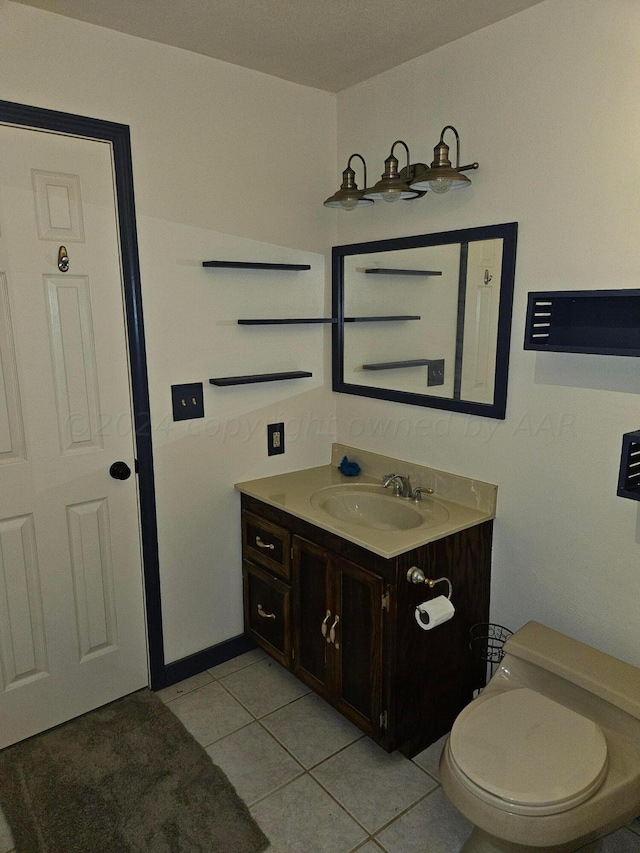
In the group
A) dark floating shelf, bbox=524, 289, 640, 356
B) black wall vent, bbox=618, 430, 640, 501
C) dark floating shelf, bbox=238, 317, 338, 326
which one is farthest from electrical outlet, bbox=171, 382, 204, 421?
black wall vent, bbox=618, 430, 640, 501

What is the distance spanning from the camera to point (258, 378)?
2.39 metres

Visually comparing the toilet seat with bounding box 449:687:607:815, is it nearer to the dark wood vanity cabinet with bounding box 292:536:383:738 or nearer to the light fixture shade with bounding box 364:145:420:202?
the dark wood vanity cabinet with bounding box 292:536:383:738

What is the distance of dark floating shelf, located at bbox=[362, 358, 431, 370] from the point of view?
231 centimetres

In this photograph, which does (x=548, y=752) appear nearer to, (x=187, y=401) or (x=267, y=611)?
(x=267, y=611)

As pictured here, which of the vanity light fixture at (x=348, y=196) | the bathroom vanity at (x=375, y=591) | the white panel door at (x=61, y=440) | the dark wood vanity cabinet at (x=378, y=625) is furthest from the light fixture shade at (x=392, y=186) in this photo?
the dark wood vanity cabinet at (x=378, y=625)

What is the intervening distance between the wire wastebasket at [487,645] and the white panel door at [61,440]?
1.33 metres

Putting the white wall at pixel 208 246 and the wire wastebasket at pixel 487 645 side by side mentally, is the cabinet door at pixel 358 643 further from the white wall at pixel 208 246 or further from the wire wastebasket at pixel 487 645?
the white wall at pixel 208 246

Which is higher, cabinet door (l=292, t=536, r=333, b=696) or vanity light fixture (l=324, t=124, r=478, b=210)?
vanity light fixture (l=324, t=124, r=478, b=210)

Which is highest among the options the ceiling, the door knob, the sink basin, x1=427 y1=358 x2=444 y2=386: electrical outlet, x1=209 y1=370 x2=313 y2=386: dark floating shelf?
the ceiling

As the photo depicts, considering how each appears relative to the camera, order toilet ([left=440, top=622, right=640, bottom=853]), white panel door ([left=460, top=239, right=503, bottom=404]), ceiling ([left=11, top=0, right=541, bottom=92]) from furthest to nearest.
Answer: white panel door ([left=460, top=239, right=503, bottom=404]) → ceiling ([left=11, top=0, right=541, bottom=92]) → toilet ([left=440, top=622, right=640, bottom=853])

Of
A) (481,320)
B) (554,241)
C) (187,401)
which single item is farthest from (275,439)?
(554,241)

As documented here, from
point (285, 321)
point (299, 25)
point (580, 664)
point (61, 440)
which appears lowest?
point (580, 664)

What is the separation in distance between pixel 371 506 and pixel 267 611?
0.63m

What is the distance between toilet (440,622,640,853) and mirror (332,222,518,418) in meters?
0.84
